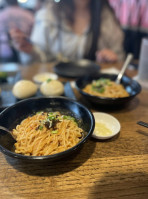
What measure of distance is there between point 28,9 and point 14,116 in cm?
322

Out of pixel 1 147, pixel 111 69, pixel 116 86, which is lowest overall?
pixel 111 69

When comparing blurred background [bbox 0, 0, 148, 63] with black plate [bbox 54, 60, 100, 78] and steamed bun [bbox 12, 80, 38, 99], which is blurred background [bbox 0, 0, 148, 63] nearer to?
black plate [bbox 54, 60, 100, 78]

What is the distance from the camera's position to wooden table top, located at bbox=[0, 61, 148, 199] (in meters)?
0.75

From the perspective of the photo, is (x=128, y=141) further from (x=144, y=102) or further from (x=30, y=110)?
(x=30, y=110)

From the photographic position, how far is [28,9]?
11.3ft

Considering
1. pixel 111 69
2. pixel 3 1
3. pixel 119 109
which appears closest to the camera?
pixel 119 109

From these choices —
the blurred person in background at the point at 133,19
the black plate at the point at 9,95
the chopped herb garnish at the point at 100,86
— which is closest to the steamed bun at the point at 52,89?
the black plate at the point at 9,95

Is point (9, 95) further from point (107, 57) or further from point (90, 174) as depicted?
point (107, 57)

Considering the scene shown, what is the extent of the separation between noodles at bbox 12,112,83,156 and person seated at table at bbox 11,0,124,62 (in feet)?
7.63

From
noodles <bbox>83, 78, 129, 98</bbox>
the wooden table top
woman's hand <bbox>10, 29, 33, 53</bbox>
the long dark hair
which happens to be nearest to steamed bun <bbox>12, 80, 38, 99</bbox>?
noodles <bbox>83, 78, 129, 98</bbox>

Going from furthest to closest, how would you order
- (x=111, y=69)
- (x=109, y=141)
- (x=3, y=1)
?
(x=3, y=1) → (x=111, y=69) → (x=109, y=141)

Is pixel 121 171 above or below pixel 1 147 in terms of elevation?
below

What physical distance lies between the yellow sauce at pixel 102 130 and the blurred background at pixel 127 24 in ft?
10.3

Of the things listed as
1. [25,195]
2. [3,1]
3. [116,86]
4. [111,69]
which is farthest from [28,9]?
[25,195]
